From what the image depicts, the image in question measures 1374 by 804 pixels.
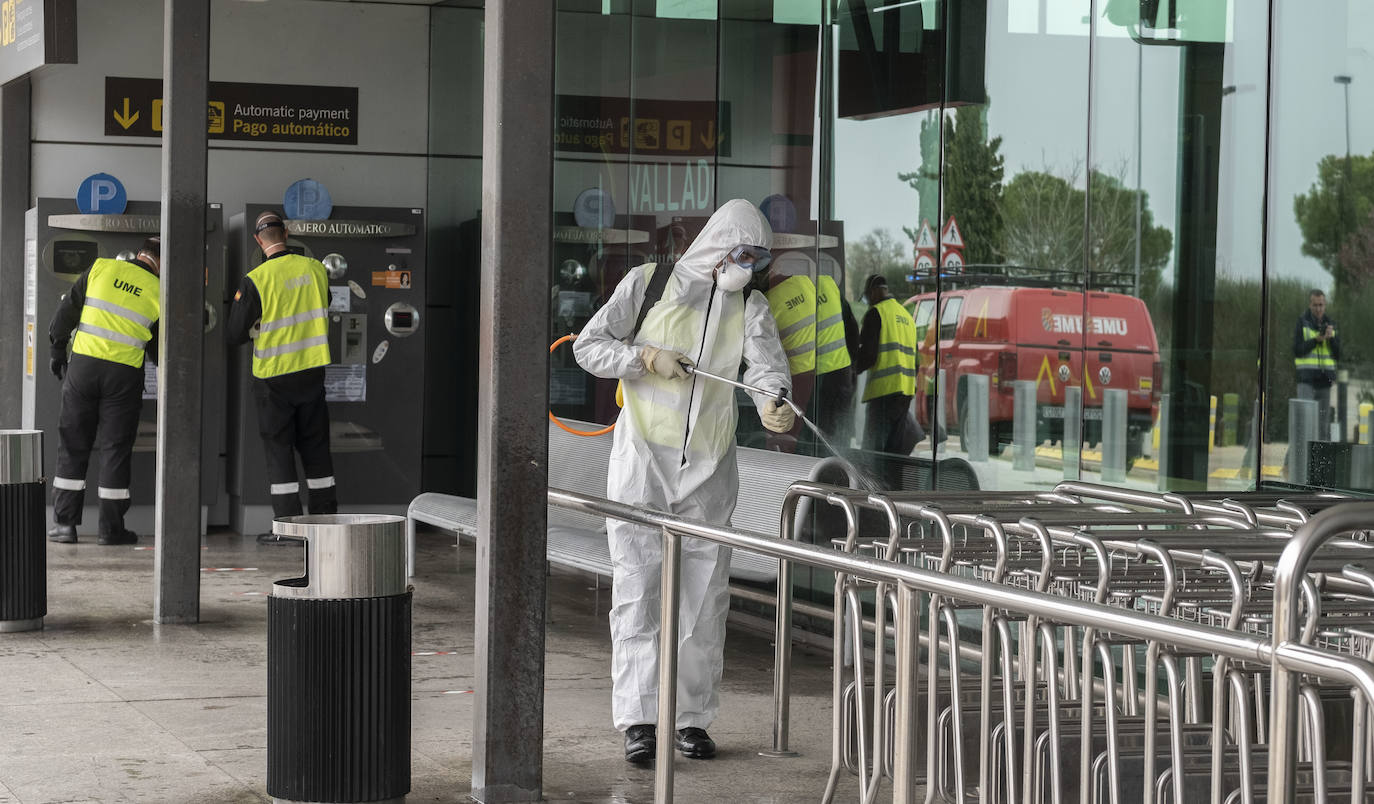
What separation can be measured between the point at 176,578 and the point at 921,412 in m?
3.55

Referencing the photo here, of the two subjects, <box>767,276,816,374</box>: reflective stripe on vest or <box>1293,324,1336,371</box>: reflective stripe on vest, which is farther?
<box>767,276,816,374</box>: reflective stripe on vest

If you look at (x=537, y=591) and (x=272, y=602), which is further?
(x=537, y=591)

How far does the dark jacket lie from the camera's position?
5516mm

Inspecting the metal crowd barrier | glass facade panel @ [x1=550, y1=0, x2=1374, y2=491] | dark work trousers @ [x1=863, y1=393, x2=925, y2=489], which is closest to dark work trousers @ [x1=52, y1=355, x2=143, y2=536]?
glass facade panel @ [x1=550, y1=0, x2=1374, y2=491]

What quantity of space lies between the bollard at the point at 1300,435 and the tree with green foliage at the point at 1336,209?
41 cm

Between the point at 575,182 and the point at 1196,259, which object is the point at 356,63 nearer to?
the point at 575,182

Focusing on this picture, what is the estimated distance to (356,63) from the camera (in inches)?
487

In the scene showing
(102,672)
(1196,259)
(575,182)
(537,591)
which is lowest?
(102,672)

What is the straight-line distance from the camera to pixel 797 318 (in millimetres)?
8133

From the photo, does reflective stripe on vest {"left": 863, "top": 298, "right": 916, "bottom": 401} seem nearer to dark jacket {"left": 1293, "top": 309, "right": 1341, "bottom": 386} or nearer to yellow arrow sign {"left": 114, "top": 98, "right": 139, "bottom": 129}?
dark jacket {"left": 1293, "top": 309, "right": 1341, "bottom": 386}

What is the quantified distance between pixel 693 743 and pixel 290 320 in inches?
236

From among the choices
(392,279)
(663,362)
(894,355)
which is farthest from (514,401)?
(392,279)

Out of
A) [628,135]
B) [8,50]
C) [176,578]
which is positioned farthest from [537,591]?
[628,135]

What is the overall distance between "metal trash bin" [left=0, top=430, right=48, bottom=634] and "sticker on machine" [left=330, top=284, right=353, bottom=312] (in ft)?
13.9
